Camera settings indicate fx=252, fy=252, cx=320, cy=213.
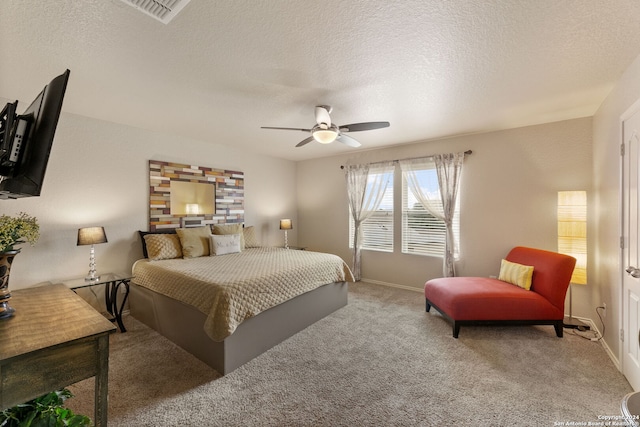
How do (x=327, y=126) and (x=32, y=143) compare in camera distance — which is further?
(x=327, y=126)

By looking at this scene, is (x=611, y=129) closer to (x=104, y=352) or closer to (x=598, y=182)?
(x=598, y=182)

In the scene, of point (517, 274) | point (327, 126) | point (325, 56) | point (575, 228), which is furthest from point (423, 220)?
point (325, 56)

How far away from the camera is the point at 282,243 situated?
5691mm

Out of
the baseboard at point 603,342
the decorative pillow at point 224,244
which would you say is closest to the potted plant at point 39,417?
the decorative pillow at point 224,244

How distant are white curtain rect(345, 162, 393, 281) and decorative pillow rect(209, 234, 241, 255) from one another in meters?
2.24

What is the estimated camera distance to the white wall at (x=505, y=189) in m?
3.22

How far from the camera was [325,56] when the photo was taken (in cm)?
192

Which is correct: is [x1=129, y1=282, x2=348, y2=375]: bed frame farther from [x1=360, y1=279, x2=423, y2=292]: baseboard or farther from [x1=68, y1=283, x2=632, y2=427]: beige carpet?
[x1=360, y1=279, x2=423, y2=292]: baseboard

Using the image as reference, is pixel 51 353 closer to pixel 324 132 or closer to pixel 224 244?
pixel 324 132

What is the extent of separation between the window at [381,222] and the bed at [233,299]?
148 cm

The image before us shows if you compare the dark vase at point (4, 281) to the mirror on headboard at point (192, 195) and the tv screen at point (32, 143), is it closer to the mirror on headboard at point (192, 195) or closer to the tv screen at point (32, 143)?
the tv screen at point (32, 143)

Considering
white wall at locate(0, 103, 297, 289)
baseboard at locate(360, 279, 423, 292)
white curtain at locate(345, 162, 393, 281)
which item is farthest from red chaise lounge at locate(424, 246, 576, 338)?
white wall at locate(0, 103, 297, 289)

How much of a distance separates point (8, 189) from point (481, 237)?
489cm

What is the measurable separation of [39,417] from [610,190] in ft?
15.0
